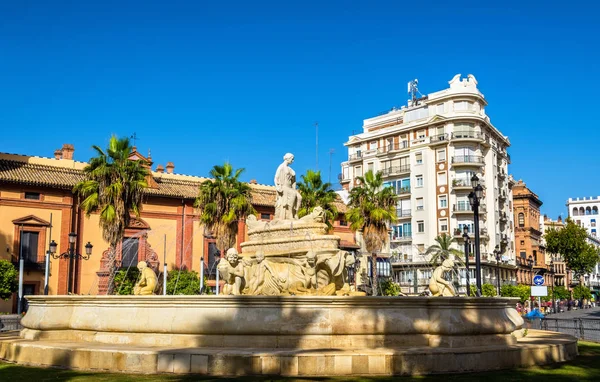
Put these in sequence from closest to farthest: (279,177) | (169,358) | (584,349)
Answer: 1. (169,358)
2. (584,349)
3. (279,177)

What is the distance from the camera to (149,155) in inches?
2047

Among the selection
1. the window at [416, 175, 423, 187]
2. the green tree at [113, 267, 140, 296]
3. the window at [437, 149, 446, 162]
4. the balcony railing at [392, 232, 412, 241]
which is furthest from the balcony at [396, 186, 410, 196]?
the green tree at [113, 267, 140, 296]

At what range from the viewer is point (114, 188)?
31.9 meters

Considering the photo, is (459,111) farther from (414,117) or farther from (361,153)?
(361,153)

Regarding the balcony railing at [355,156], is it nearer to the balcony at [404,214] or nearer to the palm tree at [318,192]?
the balcony at [404,214]

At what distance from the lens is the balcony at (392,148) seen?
6734 centimetres

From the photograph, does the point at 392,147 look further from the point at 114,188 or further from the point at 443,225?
the point at 114,188

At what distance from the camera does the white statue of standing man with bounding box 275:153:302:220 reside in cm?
1823

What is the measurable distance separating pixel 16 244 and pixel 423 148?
40288mm

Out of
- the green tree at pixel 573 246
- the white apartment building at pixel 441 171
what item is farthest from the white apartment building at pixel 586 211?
the white apartment building at pixel 441 171

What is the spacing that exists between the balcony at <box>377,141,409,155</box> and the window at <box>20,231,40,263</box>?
39.0 metres

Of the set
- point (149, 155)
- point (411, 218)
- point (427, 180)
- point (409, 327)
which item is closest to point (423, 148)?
point (427, 180)

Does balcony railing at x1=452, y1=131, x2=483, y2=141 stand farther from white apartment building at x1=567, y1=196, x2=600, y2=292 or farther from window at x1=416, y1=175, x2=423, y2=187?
white apartment building at x1=567, y1=196, x2=600, y2=292

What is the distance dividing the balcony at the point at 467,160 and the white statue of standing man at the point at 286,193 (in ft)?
152
